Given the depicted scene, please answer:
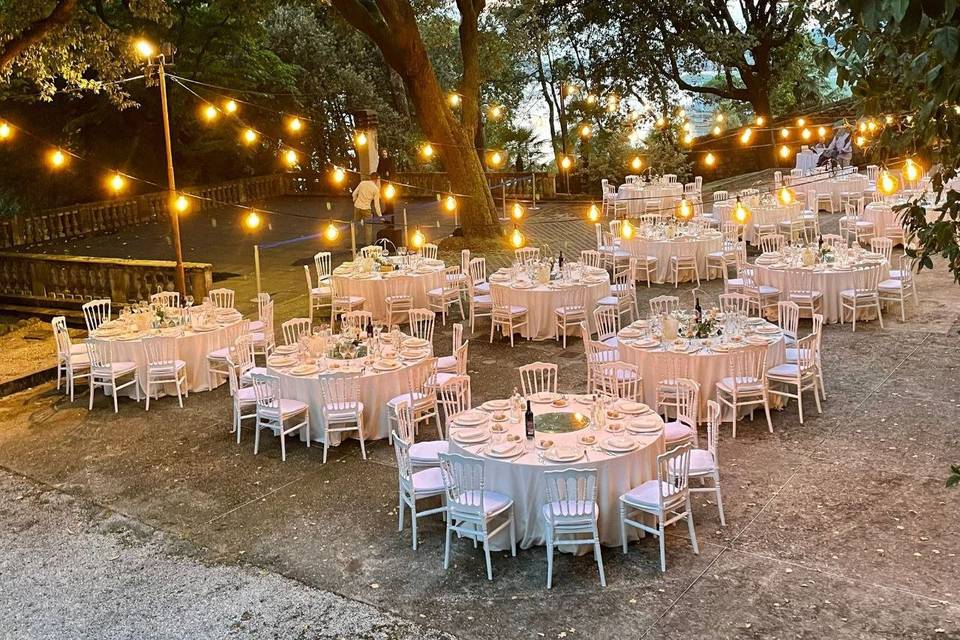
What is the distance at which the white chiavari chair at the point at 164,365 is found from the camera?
36.5 feet

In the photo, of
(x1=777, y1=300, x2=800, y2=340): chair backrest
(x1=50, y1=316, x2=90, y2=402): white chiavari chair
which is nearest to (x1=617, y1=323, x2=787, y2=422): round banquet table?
(x1=777, y1=300, x2=800, y2=340): chair backrest

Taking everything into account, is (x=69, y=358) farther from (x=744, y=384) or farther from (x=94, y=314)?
(x=744, y=384)

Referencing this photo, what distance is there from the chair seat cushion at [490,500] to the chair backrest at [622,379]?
2.46m

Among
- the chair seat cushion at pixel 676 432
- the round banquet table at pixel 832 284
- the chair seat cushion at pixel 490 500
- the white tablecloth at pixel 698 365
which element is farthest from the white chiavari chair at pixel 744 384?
the round banquet table at pixel 832 284

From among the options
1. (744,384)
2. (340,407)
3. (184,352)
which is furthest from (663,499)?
(184,352)

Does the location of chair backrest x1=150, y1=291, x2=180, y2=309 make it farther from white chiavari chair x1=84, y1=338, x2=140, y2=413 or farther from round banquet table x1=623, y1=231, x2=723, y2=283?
round banquet table x1=623, y1=231, x2=723, y2=283

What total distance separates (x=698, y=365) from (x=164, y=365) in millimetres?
6122

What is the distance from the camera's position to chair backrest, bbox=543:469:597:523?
6531 mm

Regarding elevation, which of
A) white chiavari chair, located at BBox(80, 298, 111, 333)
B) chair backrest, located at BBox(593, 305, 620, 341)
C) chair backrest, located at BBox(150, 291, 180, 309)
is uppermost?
chair backrest, located at BBox(150, 291, 180, 309)

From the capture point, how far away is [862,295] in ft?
40.9

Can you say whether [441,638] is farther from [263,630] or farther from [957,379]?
[957,379]

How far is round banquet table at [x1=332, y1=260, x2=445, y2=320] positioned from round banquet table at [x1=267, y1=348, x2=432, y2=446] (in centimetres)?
466

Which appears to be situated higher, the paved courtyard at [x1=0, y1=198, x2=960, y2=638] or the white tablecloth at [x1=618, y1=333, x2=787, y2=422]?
the white tablecloth at [x1=618, y1=333, x2=787, y2=422]

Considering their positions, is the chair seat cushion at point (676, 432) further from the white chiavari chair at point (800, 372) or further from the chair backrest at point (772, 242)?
the chair backrest at point (772, 242)
